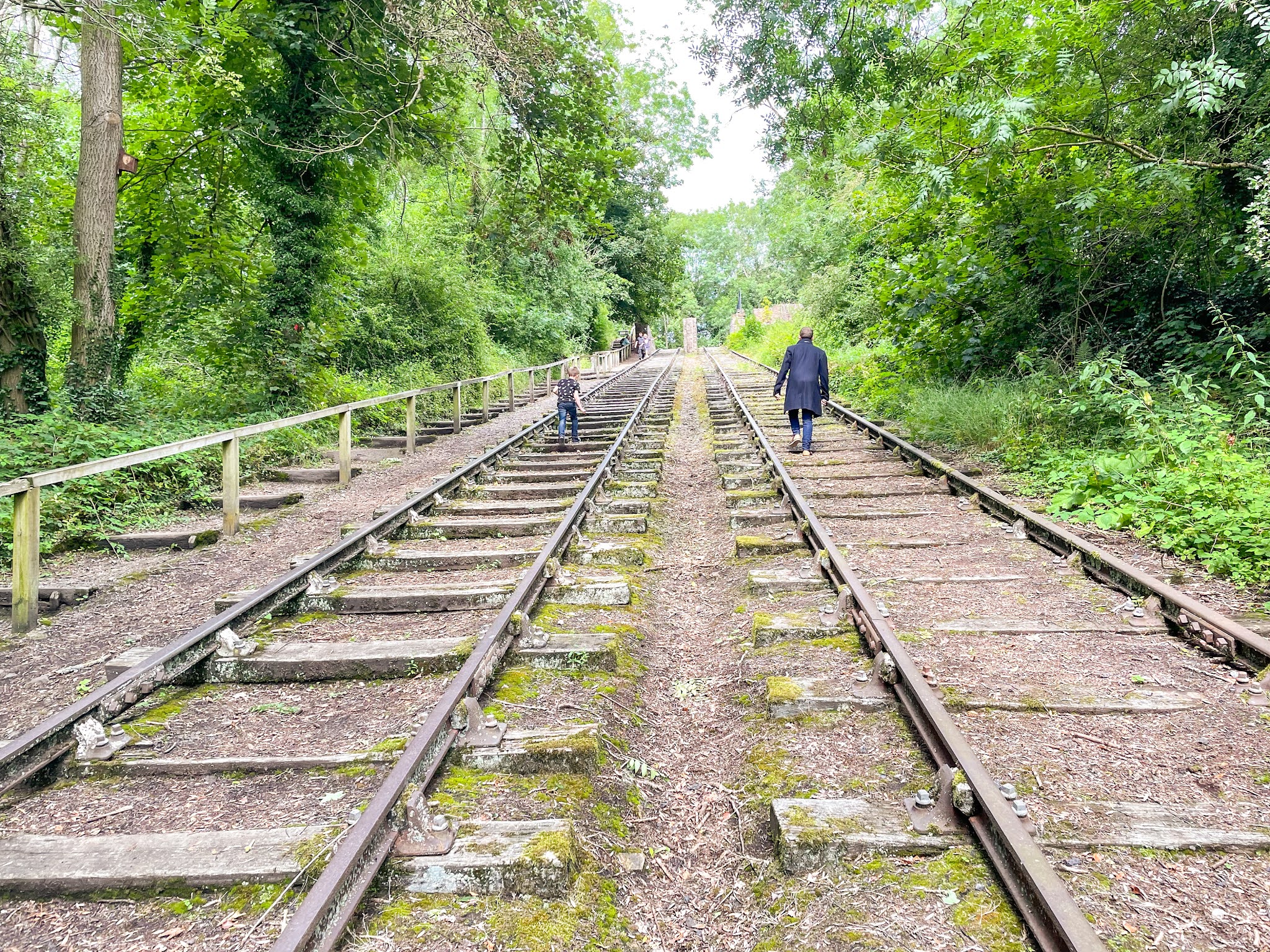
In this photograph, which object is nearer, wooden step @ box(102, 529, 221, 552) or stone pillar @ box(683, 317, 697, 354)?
wooden step @ box(102, 529, 221, 552)

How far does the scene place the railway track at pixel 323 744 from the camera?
2404mm

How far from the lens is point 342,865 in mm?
2227

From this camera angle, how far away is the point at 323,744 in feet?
10.8

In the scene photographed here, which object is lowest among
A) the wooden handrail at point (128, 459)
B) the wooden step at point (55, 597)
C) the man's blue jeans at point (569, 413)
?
the wooden step at point (55, 597)

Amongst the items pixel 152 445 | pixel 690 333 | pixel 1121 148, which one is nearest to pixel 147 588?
pixel 152 445

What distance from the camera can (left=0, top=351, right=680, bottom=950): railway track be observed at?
2.40 metres

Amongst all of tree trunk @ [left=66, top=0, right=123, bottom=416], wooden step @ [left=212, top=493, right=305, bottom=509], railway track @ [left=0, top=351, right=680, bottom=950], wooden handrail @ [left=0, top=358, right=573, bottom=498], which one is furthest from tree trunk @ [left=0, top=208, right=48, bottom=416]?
railway track @ [left=0, top=351, right=680, bottom=950]

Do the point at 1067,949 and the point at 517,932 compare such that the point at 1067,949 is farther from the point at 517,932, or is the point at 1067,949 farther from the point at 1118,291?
→ the point at 1118,291

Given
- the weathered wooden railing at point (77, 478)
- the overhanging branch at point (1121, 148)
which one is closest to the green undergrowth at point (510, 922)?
the weathered wooden railing at point (77, 478)

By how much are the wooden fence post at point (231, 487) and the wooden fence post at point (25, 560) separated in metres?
2.06

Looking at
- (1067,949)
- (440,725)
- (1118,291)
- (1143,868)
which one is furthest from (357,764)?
(1118,291)

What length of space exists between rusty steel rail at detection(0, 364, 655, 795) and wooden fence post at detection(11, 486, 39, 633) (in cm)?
Answer: 165

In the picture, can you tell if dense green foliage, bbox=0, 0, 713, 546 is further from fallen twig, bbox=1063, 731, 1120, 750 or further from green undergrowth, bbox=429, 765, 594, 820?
fallen twig, bbox=1063, 731, 1120, 750

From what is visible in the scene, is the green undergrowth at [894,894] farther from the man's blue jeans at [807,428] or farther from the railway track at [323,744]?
the man's blue jeans at [807,428]
